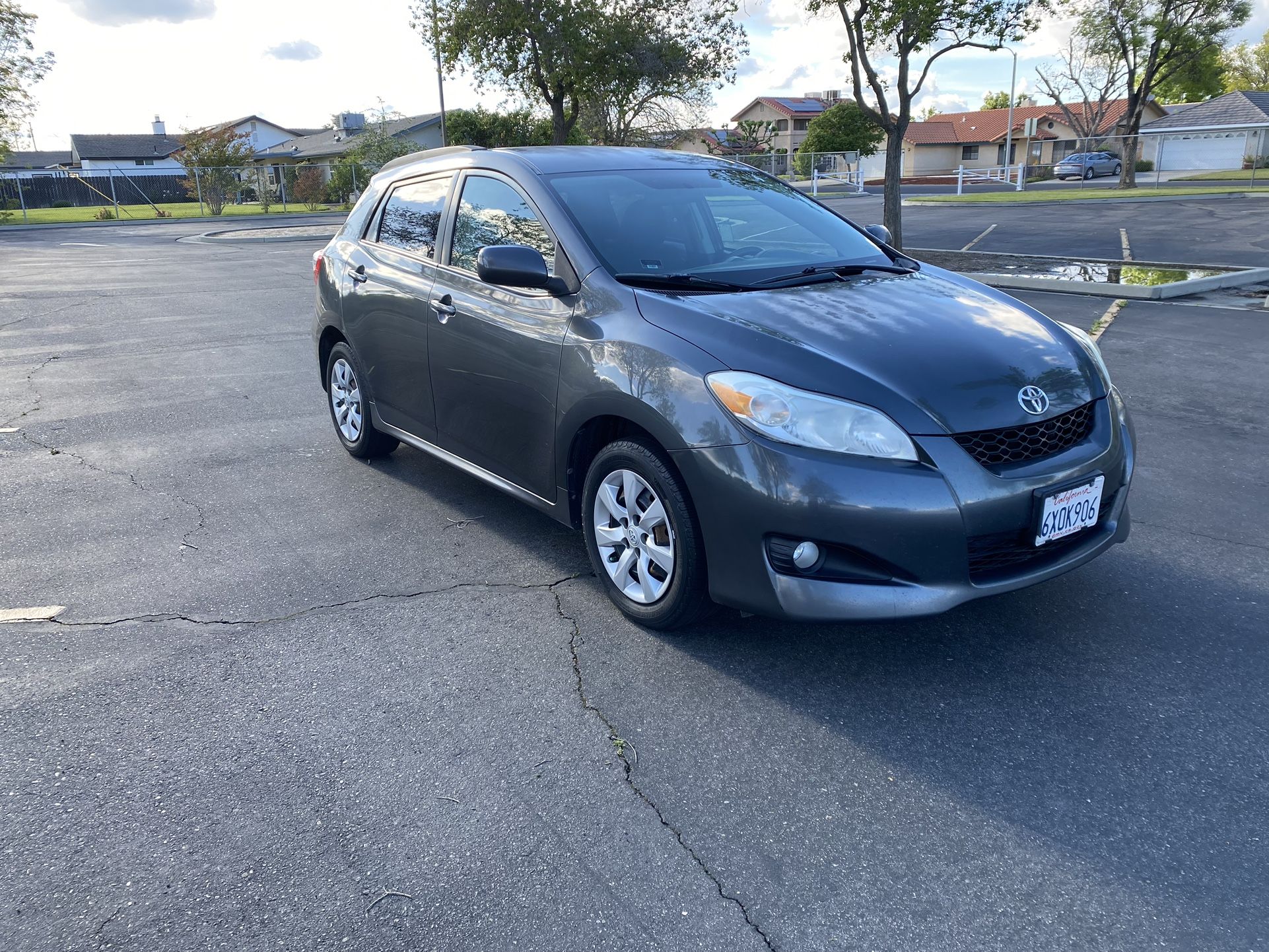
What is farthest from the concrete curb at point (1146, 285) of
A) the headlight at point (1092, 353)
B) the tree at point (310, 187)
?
the tree at point (310, 187)

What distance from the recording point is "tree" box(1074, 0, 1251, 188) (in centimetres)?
3797

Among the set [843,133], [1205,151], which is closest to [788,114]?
[843,133]

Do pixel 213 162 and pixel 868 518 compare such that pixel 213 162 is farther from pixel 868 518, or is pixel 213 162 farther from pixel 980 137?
pixel 980 137

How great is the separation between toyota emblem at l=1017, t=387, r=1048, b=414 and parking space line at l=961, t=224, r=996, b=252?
50.9ft

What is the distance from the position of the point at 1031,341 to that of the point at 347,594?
296 cm

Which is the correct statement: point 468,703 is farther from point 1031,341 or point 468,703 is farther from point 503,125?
point 503,125

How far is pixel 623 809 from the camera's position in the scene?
2.77m

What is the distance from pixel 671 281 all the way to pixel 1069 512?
1.71 metres

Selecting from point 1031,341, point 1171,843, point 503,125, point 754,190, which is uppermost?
point 503,125

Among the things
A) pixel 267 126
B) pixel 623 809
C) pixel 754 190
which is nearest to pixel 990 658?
pixel 623 809

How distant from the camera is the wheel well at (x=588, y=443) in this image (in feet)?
12.1

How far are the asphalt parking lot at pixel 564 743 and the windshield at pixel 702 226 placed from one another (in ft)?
4.73

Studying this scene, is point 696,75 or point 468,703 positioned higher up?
point 696,75

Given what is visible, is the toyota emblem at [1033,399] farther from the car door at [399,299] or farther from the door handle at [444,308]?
the car door at [399,299]
